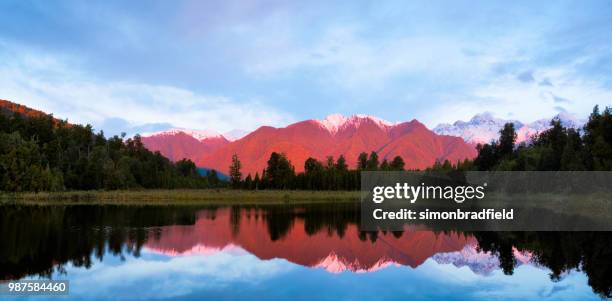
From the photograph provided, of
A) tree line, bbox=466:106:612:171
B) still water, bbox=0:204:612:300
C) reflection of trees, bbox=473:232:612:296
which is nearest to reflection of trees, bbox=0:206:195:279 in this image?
still water, bbox=0:204:612:300

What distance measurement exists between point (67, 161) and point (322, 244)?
112 metres

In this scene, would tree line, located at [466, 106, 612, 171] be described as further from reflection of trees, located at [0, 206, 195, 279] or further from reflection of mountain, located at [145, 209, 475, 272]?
reflection of trees, located at [0, 206, 195, 279]

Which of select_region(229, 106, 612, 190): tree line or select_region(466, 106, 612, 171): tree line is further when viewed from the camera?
select_region(229, 106, 612, 190): tree line

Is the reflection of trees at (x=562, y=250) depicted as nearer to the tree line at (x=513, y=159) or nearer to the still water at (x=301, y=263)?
the still water at (x=301, y=263)

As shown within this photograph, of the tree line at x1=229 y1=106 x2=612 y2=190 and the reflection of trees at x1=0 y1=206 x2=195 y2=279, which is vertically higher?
the tree line at x1=229 y1=106 x2=612 y2=190

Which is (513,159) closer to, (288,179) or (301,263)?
(288,179)

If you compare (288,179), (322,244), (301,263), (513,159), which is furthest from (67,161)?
(301,263)

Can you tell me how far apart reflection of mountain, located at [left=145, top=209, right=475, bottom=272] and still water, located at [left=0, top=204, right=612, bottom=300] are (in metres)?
0.07

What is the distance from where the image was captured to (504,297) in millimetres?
18750

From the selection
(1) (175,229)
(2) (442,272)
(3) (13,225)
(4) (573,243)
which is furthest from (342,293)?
(3) (13,225)

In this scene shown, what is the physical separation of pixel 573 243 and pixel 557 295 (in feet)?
50.3

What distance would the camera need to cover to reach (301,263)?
26438 millimetres

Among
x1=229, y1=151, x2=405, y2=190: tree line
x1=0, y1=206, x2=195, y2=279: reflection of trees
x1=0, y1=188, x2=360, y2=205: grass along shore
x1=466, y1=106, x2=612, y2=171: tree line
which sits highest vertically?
x1=466, y1=106, x2=612, y2=171: tree line

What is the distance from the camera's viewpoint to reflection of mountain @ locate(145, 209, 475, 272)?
→ 27.4m
